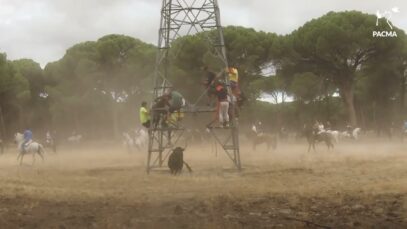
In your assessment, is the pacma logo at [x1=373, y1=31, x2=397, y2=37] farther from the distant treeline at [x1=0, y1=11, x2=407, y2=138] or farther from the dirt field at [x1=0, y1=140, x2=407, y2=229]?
the dirt field at [x1=0, y1=140, x2=407, y2=229]

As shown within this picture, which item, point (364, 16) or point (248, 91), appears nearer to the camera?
point (364, 16)

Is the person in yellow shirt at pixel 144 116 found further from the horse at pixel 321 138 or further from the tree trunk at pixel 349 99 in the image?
the tree trunk at pixel 349 99

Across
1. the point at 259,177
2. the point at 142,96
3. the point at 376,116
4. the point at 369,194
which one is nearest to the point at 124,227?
the point at 369,194

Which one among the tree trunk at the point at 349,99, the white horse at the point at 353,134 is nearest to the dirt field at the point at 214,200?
the white horse at the point at 353,134

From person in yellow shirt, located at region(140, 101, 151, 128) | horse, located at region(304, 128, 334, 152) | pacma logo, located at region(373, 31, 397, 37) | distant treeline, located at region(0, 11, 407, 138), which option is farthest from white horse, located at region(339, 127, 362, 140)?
person in yellow shirt, located at region(140, 101, 151, 128)

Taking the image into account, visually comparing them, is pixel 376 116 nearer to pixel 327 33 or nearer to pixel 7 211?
pixel 327 33

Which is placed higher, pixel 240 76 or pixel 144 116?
pixel 240 76

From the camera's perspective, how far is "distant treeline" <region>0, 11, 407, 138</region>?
45781mm

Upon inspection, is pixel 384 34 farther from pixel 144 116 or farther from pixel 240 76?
pixel 144 116

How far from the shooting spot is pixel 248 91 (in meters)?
51.7

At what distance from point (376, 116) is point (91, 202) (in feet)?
184

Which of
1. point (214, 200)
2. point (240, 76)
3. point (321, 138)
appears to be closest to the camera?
point (214, 200)

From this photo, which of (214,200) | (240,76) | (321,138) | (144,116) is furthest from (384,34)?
(214,200)

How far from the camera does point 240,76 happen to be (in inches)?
1999
